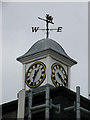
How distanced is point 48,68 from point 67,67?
5.02ft

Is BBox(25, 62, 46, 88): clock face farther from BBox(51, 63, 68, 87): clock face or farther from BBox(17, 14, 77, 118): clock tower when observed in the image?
BBox(51, 63, 68, 87): clock face

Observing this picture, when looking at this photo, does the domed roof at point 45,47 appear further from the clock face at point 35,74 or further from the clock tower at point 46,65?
the clock face at point 35,74

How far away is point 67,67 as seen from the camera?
28641mm

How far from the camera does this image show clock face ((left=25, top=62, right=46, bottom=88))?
27.6m

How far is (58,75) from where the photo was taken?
27969mm

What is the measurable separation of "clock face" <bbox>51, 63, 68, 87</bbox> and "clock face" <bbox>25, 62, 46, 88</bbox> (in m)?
0.49

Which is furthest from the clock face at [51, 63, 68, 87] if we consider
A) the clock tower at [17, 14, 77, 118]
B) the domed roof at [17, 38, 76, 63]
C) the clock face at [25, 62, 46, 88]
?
the domed roof at [17, 38, 76, 63]

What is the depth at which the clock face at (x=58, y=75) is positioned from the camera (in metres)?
27.6

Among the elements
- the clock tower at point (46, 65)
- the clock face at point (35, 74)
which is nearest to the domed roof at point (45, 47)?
the clock tower at point (46, 65)

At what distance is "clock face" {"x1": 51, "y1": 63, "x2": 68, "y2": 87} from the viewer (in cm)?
2761

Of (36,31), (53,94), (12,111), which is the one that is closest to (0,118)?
(12,111)

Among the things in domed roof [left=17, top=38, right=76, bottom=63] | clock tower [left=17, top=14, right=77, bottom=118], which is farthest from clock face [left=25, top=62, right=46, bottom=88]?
domed roof [left=17, top=38, right=76, bottom=63]

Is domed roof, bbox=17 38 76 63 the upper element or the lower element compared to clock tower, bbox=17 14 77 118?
upper

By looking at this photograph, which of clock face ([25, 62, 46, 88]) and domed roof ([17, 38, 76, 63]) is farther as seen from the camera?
domed roof ([17, 38, 76, 63])
